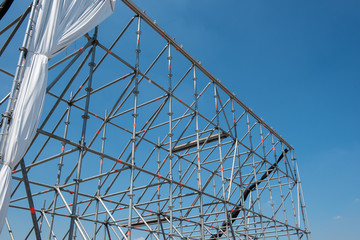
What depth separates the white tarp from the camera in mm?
5817

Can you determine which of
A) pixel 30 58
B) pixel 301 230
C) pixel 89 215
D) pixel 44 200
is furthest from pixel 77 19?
pixel 301 230

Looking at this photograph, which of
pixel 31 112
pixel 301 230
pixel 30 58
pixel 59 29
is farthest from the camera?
pixel 301 230

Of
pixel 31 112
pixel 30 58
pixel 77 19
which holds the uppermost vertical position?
pixel 77 19

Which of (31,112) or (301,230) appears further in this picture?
(301,230)

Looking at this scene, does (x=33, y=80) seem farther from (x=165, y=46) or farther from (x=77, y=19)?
(x=165, y=46)

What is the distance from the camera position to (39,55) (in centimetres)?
681

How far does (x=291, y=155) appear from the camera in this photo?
2011 cm

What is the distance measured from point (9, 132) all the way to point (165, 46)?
21.6 feet

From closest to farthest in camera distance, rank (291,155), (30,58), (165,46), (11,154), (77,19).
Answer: (11,154) → (30,58) → (77,19) → (165,46) → (291,155)

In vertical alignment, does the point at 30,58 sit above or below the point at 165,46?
below

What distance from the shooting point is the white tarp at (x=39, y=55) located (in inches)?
229

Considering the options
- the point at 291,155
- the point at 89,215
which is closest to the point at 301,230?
the point at 291,155

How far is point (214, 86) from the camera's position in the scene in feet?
45.4

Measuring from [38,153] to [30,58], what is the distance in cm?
443
